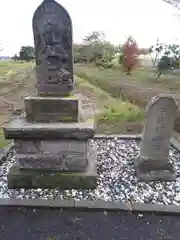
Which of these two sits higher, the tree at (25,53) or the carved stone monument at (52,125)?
the tree at (25,53)

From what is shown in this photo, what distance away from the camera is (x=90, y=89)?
10812 mm

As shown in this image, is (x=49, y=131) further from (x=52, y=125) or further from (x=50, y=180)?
(x=50, y=180)

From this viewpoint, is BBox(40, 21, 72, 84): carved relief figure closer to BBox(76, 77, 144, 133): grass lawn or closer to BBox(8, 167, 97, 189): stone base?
BBox(8, 167, 97, 189): stone base

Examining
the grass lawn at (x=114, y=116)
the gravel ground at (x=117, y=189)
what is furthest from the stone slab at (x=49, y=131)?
the grass lawn at (x=114, y=116)

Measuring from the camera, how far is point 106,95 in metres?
9.80

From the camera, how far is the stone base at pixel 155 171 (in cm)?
339

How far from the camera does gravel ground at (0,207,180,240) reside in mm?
2356

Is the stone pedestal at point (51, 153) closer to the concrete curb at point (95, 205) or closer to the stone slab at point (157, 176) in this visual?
the concrete curb at point (95, 205)

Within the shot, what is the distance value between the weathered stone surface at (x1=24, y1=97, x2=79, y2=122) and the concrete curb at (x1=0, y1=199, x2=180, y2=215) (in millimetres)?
1062

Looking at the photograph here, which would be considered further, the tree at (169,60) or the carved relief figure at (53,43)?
the tree at (169,60)

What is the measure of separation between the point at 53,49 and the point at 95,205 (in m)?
2.06

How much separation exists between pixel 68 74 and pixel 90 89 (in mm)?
7805

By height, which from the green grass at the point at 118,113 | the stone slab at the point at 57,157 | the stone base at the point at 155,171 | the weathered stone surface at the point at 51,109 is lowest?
the stone base at the point at 155,171

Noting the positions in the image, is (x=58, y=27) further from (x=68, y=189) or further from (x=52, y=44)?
(x=68, y=189)
